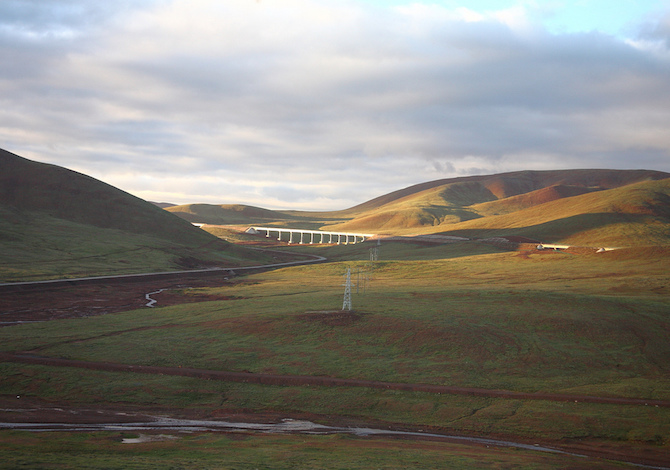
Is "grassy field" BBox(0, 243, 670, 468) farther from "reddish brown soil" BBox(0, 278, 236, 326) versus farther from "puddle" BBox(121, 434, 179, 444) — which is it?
→ "reddish brown soil" BBox(0, 278, 236, 326)

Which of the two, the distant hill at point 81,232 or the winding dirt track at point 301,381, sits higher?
the distant hill at point 81,232

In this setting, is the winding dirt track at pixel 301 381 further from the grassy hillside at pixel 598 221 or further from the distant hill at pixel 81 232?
the grassy hillside at pixel 598 221

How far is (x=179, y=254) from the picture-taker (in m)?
123

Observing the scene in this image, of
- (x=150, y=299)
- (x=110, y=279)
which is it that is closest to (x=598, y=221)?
(x=150, y=299)

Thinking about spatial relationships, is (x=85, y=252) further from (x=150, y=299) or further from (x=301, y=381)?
(x=301, y=381)

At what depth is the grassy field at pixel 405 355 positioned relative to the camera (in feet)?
88.3

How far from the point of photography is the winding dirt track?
2908cm

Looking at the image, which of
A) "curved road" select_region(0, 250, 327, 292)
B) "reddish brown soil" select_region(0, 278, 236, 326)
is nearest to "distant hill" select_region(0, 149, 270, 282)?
"curved road" select_region(0, 250, 327, 292)

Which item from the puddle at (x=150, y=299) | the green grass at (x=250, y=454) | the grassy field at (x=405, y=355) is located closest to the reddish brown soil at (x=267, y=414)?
the grassy field at (x=405, y=355)

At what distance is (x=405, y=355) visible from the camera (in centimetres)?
3697

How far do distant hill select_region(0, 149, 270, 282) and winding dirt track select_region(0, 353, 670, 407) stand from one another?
155 feet

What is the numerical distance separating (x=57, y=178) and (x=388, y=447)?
171 metres

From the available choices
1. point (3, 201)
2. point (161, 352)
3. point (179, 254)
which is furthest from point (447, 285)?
point (3, 201)

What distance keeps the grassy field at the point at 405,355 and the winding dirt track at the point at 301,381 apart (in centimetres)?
70
